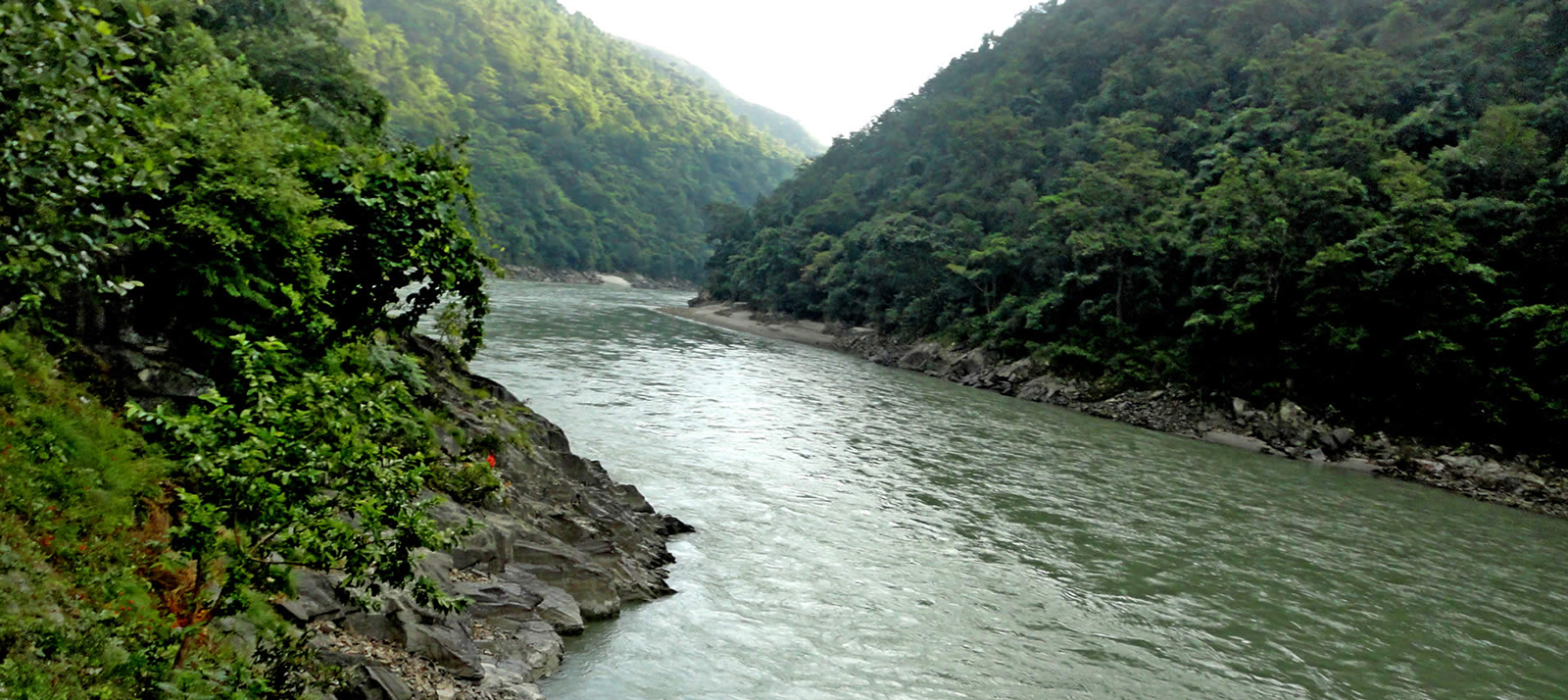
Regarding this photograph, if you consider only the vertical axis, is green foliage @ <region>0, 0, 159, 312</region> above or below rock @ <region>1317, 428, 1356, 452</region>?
above

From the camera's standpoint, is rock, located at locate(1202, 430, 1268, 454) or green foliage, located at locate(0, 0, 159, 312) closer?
green foliage, located at locate(0, 0, 159, 312)

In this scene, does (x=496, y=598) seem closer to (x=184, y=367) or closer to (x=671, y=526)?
(x=184, y=367)

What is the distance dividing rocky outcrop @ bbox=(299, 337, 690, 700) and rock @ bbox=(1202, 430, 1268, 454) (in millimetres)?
28952

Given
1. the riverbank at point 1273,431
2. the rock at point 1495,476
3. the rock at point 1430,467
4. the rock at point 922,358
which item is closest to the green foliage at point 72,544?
the riverbank at point 1273,431

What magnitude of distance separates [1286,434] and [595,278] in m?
98.3

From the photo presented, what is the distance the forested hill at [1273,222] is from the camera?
116ft

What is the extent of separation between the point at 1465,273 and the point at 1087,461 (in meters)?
18.9

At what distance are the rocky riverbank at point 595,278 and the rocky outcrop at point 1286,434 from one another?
2729 inches

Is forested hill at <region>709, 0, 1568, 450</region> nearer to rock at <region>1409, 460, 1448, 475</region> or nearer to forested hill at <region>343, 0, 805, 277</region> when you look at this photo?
rock at <region>1409, 460, 1448, 475</region>

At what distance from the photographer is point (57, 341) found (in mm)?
9305

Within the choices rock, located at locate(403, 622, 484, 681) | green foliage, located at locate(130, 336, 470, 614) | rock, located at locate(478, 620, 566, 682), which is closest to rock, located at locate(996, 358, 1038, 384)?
rock, located at locate(478, 620, 566, 682)

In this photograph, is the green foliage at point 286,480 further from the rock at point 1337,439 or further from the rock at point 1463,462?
the rock at point 1337,439

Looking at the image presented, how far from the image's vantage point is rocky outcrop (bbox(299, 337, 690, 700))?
343 inches

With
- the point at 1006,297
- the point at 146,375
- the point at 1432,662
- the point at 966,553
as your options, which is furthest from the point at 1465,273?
the point at 146,375
